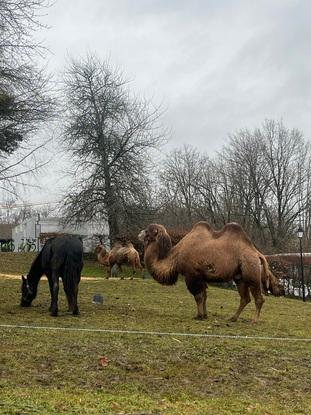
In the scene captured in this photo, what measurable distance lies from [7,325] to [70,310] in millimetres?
2464

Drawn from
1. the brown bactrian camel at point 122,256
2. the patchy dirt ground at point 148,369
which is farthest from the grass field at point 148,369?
the brown bactrian camel at point 122,256

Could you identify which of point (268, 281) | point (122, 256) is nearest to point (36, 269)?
point (268, 281)

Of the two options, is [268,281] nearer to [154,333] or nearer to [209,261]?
[209,261]

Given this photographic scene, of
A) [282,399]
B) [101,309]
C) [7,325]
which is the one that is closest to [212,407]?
[282,399]

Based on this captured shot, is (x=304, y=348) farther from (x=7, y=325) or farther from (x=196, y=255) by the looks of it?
(x=7, y=325)

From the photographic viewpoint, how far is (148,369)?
777cm

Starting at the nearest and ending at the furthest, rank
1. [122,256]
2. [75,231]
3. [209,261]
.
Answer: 1. [209,261]
2. [122,256]
3. [75,231]

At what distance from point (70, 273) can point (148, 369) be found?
Result: 5273mm

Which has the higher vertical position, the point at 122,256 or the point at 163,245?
the point at 122,256

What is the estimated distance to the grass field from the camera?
637cm

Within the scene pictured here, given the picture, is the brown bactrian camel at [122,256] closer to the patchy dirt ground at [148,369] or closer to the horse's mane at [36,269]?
the horse's mane at [36,269]

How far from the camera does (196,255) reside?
42.1 ft

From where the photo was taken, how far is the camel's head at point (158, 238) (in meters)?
13.3

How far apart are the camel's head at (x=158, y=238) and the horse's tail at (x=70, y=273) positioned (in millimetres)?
1570
